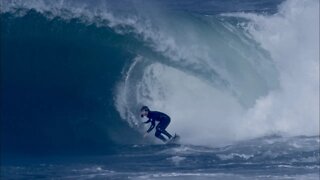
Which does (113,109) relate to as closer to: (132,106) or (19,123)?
(132,106)

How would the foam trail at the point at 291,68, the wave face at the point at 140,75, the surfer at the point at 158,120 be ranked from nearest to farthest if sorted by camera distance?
1. the surfer at the point at 158,120
2. the foam trail at the point at 291,68
3. the wave face at the point at 140,75

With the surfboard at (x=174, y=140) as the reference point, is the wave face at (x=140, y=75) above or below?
above

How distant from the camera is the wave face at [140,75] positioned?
18422 millimetres

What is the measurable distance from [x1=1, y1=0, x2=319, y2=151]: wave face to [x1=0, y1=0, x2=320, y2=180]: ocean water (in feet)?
0.09

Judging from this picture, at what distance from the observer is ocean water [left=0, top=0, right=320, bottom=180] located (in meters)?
17.7

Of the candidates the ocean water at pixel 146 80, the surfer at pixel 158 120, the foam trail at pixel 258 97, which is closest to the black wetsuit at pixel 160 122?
the surfer at pixel 158 120

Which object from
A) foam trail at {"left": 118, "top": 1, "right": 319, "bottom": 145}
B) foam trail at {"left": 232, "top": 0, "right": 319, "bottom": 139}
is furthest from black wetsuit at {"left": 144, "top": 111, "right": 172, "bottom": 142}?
foam trail at {"left": 232, "top": 0, "right": 319, "bottom": 139}

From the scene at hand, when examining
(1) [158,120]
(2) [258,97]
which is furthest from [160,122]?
(2) [258,97]

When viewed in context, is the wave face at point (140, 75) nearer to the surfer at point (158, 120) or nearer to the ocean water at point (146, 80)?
the ocean water at point (146, 80)

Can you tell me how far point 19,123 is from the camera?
60.7 feet

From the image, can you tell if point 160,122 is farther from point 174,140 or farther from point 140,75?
point 140,75

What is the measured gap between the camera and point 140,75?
19547mm

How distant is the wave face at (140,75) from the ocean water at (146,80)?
3 cm

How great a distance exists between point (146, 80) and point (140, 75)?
19cm
